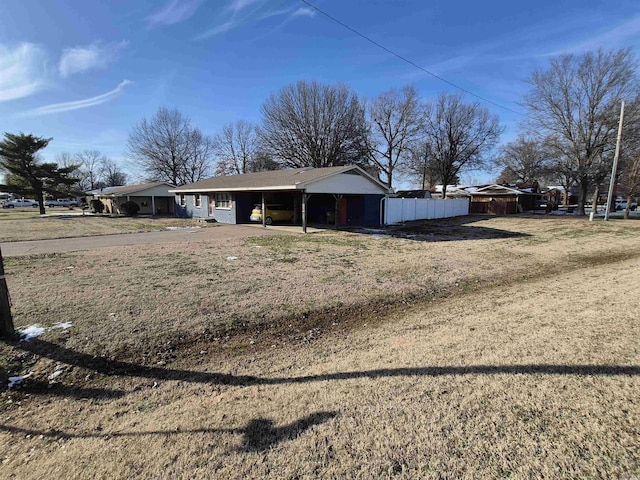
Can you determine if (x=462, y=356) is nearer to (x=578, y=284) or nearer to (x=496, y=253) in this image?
(x=578, y=284)

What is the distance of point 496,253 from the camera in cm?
1093

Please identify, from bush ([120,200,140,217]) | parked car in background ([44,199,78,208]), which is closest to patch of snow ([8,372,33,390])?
bush ([120,200,140,217])

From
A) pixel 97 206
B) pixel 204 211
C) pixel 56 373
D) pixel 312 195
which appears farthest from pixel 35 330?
pixel 97 206

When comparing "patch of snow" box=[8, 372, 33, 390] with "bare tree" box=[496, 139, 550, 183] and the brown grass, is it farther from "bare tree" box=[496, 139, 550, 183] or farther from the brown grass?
"bare tree" box=[496, 139, 550, 183]

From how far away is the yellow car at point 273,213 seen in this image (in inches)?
805

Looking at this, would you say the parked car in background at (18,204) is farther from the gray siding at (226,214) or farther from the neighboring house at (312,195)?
the gray siding at (226,214)

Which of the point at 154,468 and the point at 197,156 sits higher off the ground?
the point at 197,156

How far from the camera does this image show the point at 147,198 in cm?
3297

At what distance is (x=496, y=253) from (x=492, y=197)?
92.3ft

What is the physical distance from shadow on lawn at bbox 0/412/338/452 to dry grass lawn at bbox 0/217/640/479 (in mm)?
15

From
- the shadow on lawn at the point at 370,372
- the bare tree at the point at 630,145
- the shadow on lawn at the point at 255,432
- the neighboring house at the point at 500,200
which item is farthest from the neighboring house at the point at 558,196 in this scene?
the shadow on lawn at the point at 255,432

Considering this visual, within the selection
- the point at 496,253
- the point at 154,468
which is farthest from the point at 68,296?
the point at 496,253

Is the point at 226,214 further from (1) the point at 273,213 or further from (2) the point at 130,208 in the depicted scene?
(2) the point at 130,208

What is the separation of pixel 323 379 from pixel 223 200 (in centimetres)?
2152
